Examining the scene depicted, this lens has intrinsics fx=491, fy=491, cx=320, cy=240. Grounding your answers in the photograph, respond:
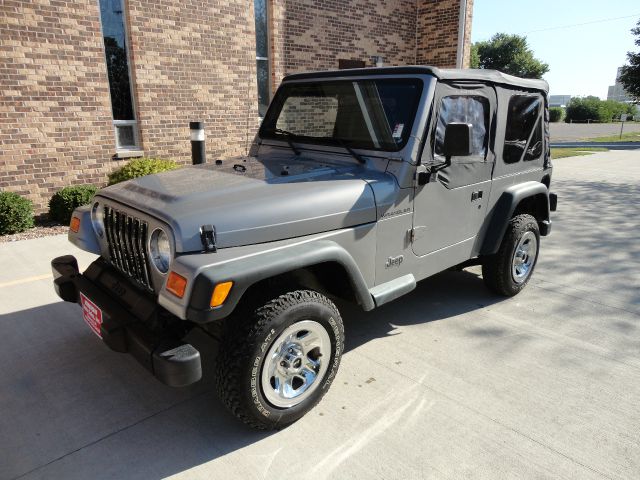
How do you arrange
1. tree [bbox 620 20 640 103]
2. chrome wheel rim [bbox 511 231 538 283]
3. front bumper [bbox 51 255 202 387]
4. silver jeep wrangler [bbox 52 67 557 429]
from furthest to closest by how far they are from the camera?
tree [bbox 620 20 640 103]
chrome wheel rim [bbox 511 231 538 283]
silver jeep wrangler [bbox 52 67 557 429]
front bumper [bbox 51 255 202 387]

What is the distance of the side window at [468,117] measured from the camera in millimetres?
3326

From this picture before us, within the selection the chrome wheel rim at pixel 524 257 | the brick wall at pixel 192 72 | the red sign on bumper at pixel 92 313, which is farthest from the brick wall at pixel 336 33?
the red sign on bumper at pixel 92 313

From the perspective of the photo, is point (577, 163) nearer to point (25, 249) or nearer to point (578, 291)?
point (578, 291)

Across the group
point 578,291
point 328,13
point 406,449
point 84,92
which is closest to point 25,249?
point 84,92

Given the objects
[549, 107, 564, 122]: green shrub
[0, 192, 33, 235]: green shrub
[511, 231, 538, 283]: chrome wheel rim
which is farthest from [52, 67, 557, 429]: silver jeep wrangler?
[549, 107, 564, 122]: green shrub

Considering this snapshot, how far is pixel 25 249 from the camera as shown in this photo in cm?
596

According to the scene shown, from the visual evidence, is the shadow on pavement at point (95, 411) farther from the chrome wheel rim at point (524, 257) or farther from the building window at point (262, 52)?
the building window at point (262, 52)

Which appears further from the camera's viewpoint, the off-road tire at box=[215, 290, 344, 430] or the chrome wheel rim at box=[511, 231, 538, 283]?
the chrome wheel rim at box=[511, 231, 538, 283]

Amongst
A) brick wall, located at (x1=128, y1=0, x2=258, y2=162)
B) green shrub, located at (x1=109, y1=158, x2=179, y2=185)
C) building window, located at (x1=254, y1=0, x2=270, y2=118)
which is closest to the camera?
green shrub, located at (x1=109, y1=158, x2=179, y2=185)

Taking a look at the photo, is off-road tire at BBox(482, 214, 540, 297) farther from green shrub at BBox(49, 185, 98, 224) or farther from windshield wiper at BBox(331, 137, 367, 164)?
green shrub at BBox(49, 185, 98, 224)

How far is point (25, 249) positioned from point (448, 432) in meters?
5.47

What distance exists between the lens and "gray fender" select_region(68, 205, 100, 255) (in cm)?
323

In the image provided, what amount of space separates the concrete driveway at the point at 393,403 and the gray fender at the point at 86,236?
824 millimetres

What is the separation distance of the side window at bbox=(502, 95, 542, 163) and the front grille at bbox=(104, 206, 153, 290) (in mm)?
2936
